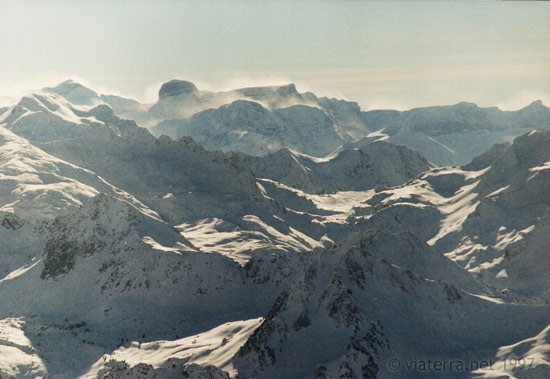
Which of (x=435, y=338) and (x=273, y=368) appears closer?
(x=273, y=368)

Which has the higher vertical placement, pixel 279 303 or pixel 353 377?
pixel 279 303

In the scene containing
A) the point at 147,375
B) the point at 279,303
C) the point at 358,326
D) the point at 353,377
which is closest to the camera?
the point at 147,375

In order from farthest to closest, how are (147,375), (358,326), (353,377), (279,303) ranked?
1. (279,303)
2. (358,326)
3. (353,377)
4. (147,375)

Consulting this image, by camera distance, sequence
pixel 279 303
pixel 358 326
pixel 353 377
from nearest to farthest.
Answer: pixel 353 377
pixel 358 326
pixel 279 303

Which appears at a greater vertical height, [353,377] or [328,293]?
[328,293]

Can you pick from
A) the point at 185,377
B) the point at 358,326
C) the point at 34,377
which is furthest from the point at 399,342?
the point at 34,377

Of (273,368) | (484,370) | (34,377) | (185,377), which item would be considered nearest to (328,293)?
(273,368)

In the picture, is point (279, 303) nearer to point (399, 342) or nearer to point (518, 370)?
point (399, 342)

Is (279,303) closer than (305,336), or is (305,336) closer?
(305,336)

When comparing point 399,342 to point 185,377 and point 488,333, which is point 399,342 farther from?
point 185,377
